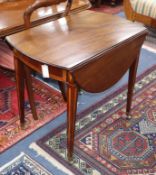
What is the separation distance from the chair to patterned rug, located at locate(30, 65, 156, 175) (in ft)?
3.57

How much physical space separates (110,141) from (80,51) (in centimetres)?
68

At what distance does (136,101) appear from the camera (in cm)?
206

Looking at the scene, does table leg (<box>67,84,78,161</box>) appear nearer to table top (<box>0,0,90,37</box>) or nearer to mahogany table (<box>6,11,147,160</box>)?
mahogany table (<box>6,11,147,160</box>)

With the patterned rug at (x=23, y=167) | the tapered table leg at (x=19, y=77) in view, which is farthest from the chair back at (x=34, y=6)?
the patterned rug at (x=23, y=167)

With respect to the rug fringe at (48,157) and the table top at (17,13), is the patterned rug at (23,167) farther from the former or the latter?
the table top at (17,13)

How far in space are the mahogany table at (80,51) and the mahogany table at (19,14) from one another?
171 mm

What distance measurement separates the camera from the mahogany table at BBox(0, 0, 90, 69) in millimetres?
1624

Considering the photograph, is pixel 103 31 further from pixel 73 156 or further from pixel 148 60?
pixel 148 60

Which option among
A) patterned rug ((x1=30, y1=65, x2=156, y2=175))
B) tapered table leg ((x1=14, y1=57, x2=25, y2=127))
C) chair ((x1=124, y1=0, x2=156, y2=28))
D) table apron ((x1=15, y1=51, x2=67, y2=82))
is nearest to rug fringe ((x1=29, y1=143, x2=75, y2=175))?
patterned rug ((x1=30, y1=65, x2=156, y2=175))

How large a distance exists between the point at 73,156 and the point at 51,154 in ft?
0.42

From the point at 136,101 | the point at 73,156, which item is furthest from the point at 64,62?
the point at 136,101

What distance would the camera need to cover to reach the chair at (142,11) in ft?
9.16

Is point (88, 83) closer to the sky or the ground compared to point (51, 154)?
closer to the sky

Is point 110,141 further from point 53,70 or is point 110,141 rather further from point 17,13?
point 17,13
